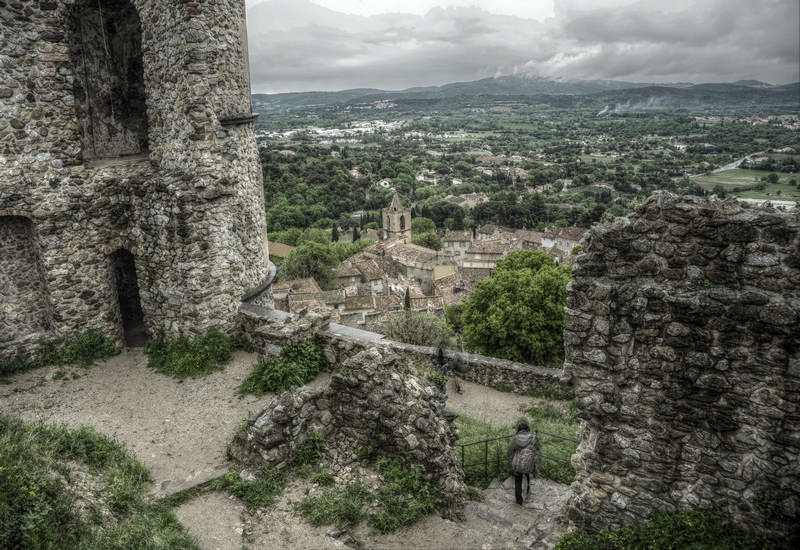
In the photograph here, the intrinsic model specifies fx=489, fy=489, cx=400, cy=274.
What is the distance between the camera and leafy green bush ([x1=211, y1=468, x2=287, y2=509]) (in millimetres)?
5363

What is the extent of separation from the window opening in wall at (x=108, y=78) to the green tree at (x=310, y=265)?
154 feet

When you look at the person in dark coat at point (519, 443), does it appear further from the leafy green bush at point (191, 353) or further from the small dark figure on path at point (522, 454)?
the leafy green bush at point (191, 353)

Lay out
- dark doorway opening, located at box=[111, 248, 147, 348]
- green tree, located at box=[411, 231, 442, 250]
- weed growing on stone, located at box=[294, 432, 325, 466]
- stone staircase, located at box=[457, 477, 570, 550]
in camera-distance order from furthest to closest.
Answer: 1. green tree, located at box=[411, 231, 442, 250]
2. dark doorway opening, located at box=[111, 248, 147, 348]
3. weed growing on stone, located at box=[294, 432, 325, 466]
4. stone staircase, located at box=[457, 477, 570, 550]

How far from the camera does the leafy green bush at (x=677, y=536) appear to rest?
4330 millimetres

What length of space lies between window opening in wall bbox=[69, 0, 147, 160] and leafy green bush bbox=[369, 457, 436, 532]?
825 centimetres

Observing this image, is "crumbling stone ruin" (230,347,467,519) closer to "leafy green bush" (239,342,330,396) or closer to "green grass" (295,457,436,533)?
"green grass" (295,457,436,533)

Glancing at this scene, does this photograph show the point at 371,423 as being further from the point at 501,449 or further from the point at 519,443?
the point at 501,449

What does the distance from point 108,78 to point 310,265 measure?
48.0 m

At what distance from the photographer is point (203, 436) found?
6.70 metres

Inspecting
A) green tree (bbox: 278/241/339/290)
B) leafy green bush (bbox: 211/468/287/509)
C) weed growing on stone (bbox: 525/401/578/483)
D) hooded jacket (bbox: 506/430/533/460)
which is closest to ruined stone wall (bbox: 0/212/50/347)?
leafy green bush (bbox: 211/468/287/509)

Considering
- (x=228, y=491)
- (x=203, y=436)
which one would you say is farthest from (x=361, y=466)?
(x=203, y=436)

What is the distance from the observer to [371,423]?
609cm

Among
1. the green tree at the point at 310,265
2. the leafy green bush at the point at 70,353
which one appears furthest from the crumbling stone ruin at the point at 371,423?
the green tree at the point at 310,265

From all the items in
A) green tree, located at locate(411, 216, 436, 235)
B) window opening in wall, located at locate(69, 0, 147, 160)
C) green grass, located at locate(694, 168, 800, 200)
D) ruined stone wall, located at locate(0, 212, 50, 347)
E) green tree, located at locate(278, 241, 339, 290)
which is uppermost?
window opening in wall, located at locate(69, 0, 147, 160)
